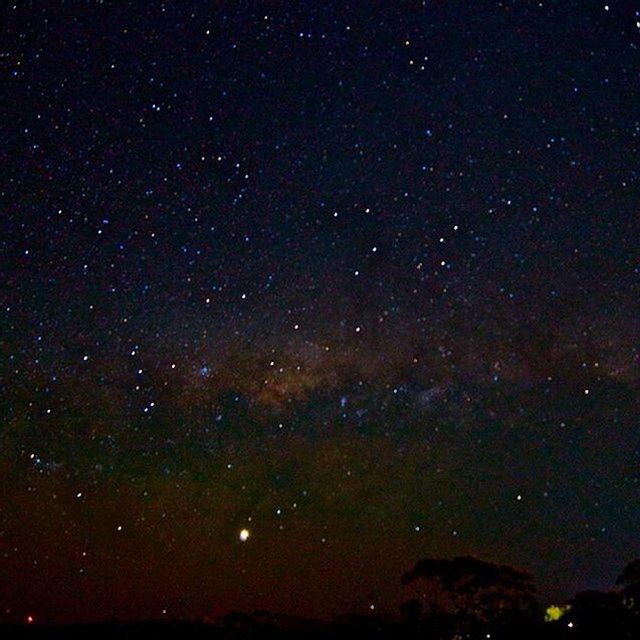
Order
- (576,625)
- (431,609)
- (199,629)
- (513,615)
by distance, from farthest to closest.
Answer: (431,609), (513,615), (199,629), (576,625)

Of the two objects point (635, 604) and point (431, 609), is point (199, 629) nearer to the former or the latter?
point (431, 609)

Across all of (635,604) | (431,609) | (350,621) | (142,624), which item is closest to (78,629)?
(142,624)

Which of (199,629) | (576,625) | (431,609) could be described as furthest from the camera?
(431,609)

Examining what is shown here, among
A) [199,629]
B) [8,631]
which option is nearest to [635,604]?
[199,629]

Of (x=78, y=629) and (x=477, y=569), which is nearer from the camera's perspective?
(x=78, y=629)

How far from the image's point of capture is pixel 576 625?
22.7m

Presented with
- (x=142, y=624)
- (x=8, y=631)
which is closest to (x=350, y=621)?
(x=142, y=624)

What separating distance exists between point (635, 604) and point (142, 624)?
1472cm

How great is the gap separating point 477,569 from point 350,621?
5508mm

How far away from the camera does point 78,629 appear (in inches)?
966

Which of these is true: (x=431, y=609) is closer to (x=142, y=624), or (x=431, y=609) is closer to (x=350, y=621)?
(x=350, y=621)

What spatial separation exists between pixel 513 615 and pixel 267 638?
881 cm

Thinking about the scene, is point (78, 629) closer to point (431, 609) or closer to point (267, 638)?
point (267, 638)

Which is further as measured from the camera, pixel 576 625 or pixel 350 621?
pixel 350 621
